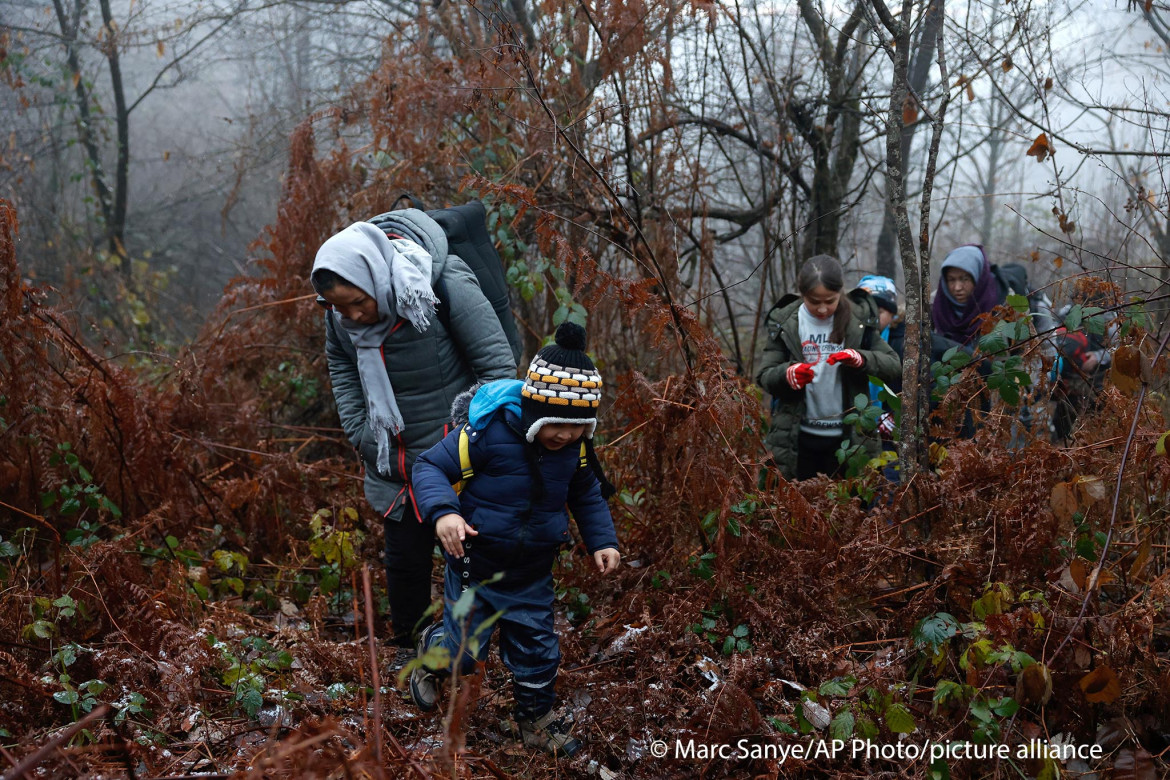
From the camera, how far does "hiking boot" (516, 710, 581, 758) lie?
3039mm

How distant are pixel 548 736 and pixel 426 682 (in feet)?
1.91

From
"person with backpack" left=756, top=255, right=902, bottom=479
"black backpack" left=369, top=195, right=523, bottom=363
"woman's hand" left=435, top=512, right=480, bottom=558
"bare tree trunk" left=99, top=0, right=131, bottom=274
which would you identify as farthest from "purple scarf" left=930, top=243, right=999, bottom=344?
"bare tree trunk" left=99, top=0, right=131, bottom=274

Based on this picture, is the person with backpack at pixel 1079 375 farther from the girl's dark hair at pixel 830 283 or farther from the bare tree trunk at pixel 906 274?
the girl's dark hair at pixel 830 283

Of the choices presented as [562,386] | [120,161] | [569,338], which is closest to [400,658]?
[562,386]

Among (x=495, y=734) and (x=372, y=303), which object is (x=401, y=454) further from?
(x=495, y=734)

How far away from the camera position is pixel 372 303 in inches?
128

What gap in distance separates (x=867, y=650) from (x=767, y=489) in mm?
821

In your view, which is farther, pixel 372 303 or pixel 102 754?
pixel 372 303

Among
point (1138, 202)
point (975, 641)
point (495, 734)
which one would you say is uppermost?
point (1138, 202)

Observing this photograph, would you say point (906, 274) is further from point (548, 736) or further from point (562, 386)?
point (548, 736)

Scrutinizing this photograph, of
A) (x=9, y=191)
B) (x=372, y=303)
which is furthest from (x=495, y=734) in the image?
(x=9, y=191)

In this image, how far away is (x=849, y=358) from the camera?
444 cm

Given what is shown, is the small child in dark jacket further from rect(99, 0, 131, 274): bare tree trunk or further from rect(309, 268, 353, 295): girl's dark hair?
rect(99, 0, 131, 274): bare tree trunk

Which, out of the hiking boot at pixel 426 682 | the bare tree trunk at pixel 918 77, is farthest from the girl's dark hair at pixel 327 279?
the bare tree trunk at pixel 918 77
